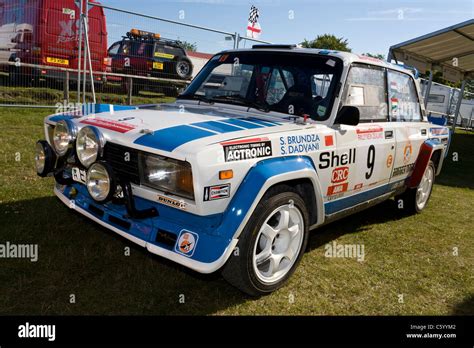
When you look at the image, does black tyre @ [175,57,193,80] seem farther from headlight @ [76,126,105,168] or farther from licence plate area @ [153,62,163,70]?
headlight @ [76,126,105,168]

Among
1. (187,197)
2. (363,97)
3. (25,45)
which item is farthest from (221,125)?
(25,45)

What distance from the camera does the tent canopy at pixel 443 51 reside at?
10.7 m

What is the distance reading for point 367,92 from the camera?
13.2 ft

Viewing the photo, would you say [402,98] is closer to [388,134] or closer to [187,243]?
[388,134]

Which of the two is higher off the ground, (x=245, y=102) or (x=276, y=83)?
(x=276, y=83)

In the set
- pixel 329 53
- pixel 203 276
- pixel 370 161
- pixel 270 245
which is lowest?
pixel 203 276

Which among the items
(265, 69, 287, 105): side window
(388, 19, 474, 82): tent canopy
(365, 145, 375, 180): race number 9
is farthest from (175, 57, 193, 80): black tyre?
(365, 145, 375, 180): race number 9

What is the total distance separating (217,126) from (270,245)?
99 cm

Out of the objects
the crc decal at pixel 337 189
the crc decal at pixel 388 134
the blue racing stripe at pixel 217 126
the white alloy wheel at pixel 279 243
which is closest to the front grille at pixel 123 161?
the blue racing stripe at pixel 217 126

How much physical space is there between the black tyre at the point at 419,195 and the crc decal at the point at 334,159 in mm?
2124

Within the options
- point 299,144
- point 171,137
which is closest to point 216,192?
point 171,137

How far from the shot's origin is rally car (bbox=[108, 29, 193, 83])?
436 inches
